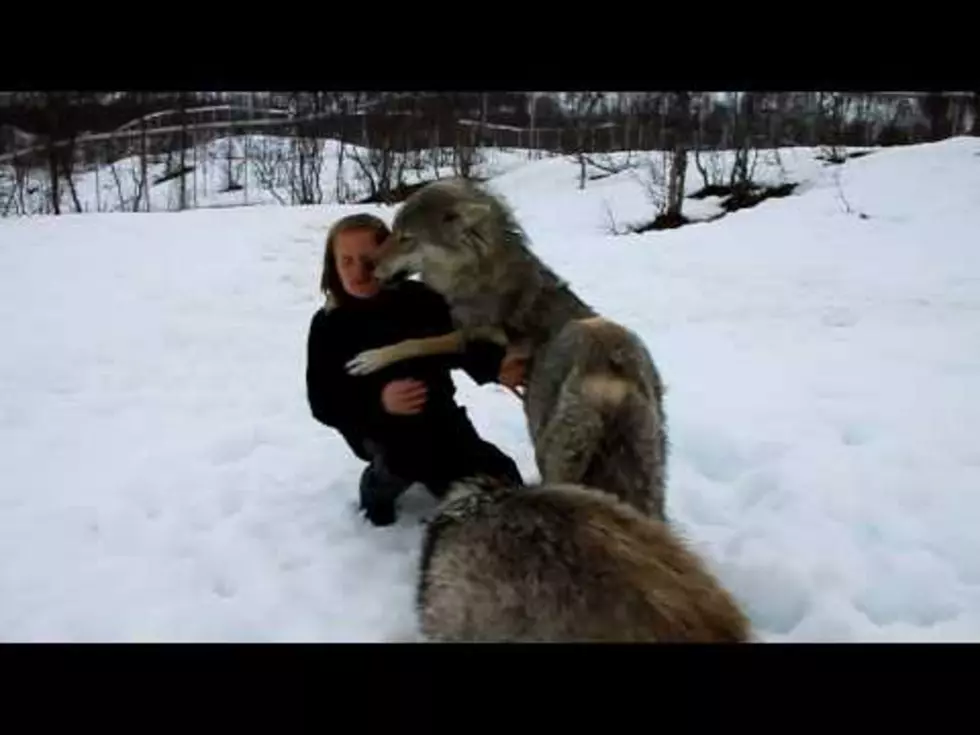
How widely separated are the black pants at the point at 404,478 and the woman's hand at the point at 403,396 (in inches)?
5.6

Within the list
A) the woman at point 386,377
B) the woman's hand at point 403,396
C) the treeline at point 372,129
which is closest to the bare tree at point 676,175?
the treeline at point 372,129

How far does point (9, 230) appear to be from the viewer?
13.7ft

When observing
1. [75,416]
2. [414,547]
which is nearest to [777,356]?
[414,547]

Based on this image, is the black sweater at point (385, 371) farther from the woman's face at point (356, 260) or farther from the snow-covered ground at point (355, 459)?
the snow-covered ground at point (355, 459)

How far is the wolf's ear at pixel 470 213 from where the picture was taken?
77.9 inches

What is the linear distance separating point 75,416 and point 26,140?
85 cm

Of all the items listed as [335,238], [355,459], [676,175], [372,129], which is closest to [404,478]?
[355,459]

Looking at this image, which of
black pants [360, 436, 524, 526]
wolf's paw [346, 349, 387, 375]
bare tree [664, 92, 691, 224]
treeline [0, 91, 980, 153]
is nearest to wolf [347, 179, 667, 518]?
wolf's paw [346, 349, 387, 375]

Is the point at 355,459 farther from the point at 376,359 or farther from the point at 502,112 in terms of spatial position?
the point at 502,112

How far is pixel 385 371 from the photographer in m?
1.99

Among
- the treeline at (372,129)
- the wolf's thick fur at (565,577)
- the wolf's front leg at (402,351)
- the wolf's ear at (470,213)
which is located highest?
the treeline at (372,129)

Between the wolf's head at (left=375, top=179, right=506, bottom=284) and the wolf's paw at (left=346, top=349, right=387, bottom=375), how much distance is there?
0.18 meters

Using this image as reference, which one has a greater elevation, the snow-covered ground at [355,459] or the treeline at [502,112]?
the treeline at [502,112]
